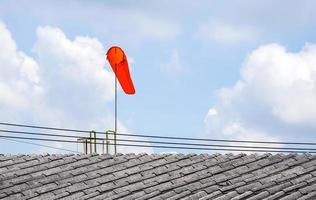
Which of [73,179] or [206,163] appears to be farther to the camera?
[206,163]

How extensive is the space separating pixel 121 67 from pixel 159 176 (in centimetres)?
538

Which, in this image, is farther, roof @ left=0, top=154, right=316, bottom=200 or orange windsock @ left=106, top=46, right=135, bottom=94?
orange windsock @ left=106, top=46, right=135, bottom=94

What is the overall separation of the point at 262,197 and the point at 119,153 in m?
4.83

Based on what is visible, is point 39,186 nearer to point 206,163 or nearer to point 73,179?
point 73,179

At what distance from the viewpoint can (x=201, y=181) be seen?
1470 centimetres

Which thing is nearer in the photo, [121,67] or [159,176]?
[159,176]

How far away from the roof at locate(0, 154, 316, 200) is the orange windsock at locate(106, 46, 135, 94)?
345cm

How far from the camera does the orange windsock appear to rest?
19.4m

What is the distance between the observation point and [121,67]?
19609 millimetres

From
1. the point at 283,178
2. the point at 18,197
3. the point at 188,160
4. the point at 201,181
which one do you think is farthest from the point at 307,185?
the point at 18,197

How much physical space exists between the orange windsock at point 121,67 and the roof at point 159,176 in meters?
3.45

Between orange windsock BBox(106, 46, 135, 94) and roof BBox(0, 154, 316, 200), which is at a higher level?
orange windsock BBox(106, 46, 135, 94)

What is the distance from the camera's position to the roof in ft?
45.5

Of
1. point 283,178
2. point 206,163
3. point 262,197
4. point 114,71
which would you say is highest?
point 114,71
